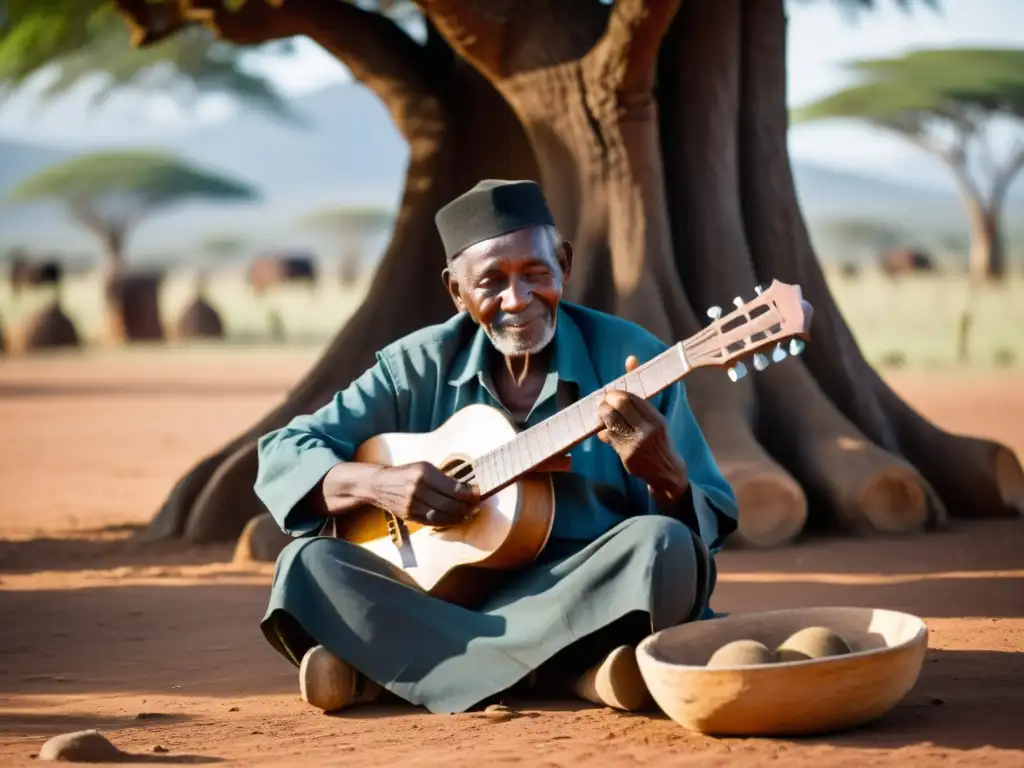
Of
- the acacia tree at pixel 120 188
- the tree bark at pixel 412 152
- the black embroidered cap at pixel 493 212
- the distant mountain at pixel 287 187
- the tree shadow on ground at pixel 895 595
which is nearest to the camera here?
the black embroidered cap at pixel 493 212

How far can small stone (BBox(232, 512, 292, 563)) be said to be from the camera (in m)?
7.38

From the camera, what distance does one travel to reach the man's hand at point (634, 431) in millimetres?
4109

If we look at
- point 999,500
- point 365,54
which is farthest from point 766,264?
point 365,54

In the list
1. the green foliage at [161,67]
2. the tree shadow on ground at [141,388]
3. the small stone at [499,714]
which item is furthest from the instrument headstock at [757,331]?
the tree shadow on ground at [141,388]

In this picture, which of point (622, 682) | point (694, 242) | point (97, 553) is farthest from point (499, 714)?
point (694, 242)

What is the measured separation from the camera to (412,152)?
936 centimetres

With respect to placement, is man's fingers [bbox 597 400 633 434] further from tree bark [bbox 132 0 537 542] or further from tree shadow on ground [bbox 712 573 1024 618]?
tree bark [bbox 132 0 537 542]

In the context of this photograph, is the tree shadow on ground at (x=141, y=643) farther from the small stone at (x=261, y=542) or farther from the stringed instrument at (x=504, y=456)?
the stringed instrument at (x=504, y=456)

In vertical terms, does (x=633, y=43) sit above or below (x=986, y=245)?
below

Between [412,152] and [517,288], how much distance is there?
497 centimetres

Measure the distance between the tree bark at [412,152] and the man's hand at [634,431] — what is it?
14.8 feet

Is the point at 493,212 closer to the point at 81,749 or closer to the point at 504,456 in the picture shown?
the point at 504,456

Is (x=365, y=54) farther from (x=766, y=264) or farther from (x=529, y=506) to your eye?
(x=529, y=506)

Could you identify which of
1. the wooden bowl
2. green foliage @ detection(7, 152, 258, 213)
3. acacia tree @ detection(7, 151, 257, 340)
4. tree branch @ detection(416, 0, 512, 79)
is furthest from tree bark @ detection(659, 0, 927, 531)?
green foliage @ detection(7, 152, 258, 213)
